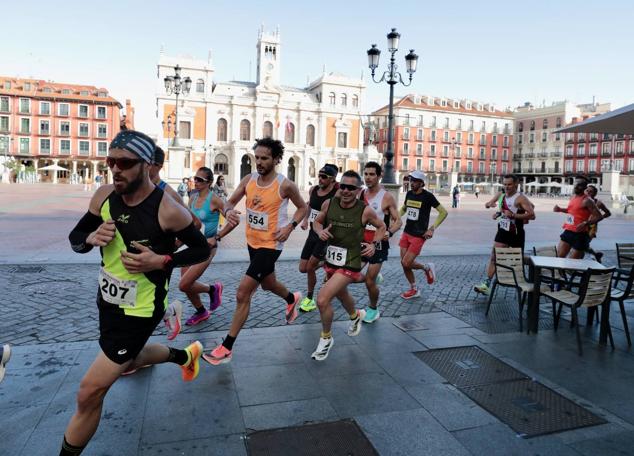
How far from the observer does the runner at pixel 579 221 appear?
25.3ft

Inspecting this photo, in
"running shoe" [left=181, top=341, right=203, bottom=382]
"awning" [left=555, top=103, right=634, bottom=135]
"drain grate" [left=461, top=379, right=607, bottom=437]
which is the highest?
"awning" [left=555, top=103, right=634, bottom=135]

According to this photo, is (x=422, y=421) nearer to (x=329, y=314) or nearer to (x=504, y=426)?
(x=504, y=426)

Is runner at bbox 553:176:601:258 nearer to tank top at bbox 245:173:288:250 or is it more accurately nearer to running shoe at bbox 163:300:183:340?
tank top at bbox 245:173:288:250

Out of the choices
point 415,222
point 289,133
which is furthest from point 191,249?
point 289,133

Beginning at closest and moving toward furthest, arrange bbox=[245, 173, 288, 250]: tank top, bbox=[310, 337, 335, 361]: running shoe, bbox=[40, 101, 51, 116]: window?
bbox=[310, 337, 335, 361]: running shoe
bbox=[245, 173, 288, 250]: tank top
bbox=[40, 101, 51, 116]: window

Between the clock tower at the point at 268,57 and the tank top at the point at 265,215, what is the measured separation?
215 ft

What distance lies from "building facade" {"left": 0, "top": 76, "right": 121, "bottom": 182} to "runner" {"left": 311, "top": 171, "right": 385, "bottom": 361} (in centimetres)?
6743

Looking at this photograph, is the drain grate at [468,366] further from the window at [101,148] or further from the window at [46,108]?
the window at [46,108]

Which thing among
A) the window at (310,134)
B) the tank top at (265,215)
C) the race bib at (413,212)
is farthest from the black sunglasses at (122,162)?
the window at (310,134)

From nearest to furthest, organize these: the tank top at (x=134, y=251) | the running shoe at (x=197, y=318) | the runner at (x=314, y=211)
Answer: the tank top at (x=134, y=251) → the running shoe at (x=197, y=318) → the runner at (x=314, y=211)

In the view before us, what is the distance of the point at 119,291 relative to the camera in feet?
8.54

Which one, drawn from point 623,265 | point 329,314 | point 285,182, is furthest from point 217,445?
point 623,265

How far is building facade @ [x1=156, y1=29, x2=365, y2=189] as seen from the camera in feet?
200

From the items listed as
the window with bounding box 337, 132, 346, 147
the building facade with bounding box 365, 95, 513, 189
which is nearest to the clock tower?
the window with bounding box 337, 132, 346, 147
